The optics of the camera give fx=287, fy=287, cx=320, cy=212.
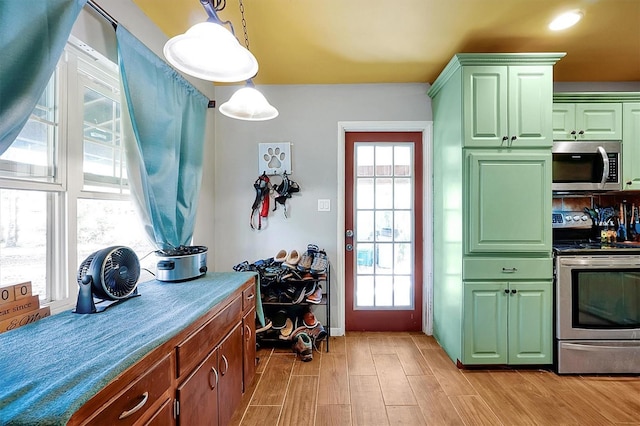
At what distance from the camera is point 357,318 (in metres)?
2.91

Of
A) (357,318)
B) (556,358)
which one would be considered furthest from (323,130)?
(556,358)

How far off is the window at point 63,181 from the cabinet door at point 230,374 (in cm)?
78

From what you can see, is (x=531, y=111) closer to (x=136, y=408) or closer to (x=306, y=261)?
(x=306, y=261)

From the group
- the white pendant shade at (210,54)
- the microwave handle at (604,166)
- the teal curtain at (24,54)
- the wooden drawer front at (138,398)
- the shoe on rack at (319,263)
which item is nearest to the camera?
the wooden drawer front at (138,398)

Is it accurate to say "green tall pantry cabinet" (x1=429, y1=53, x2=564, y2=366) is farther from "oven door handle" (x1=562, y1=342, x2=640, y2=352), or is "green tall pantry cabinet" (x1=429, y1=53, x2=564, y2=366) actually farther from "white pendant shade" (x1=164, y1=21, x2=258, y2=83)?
"white pendant shade" (x1=164, y1=21, x2=258, y2=83)

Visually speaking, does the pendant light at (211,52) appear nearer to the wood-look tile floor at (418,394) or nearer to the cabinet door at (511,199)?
the cabinet door at (511,199)

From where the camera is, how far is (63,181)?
1355 millimetres

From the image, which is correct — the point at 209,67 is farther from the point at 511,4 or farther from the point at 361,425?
the point at 361,425

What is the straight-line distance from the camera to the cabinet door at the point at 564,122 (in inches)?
94.0

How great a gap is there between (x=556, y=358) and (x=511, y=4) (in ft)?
8.08

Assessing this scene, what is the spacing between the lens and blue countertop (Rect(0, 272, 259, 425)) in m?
0.65

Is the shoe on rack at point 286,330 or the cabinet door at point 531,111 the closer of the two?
the cabinet door at point 531,111

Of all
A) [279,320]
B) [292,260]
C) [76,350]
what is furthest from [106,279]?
[279,320]

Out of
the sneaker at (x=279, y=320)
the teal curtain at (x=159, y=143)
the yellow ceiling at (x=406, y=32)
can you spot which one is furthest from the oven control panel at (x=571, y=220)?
the teal curtain at (x=159, y=143)
